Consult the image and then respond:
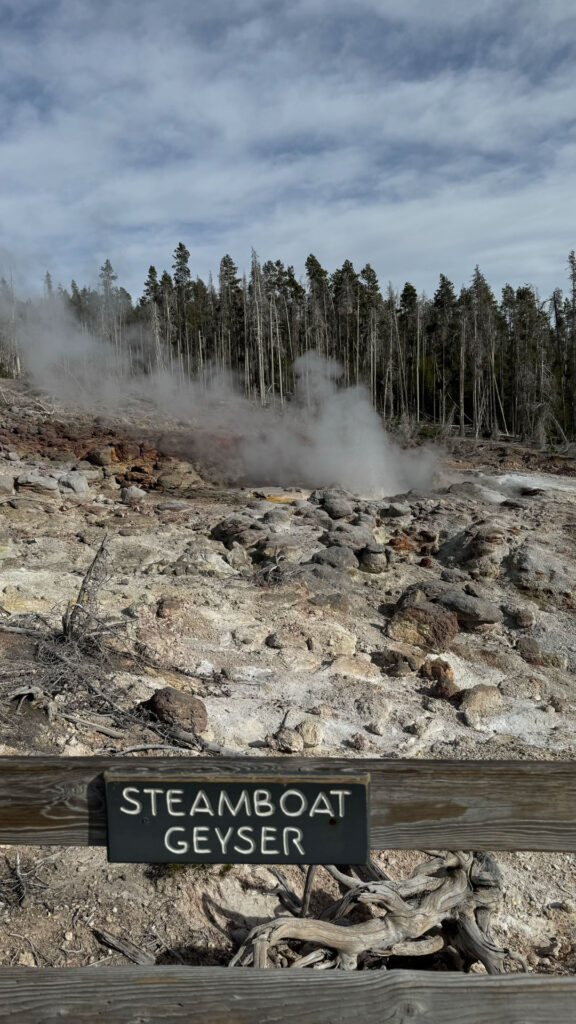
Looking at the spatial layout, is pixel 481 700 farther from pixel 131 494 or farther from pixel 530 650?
pixel 131 494

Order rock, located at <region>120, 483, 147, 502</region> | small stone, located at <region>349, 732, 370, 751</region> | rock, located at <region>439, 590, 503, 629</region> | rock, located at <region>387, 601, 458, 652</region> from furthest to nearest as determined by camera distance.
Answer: rock, located at <region>120, 483, 147, 502</region> < rock, located at <region>439, 590, 503, 629</region> < rock, located at <region>387, 601, 458, 652</region> < small stone, located at <region>349, 732, 370, 751</region>

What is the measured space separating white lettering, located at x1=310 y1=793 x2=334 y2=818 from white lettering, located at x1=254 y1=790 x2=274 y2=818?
9cm

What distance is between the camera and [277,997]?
1411 millimetres

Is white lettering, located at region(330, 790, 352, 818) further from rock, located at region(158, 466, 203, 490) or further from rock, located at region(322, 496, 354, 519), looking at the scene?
rock, located at region(158, 466, 203, 490)

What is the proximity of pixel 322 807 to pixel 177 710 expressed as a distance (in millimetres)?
3024

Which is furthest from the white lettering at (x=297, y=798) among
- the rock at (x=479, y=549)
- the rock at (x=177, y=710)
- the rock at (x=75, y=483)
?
the rock at (x=75, y=483)

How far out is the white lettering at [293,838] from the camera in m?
1.52

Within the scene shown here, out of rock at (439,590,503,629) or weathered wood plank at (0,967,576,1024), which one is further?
rock at (439,590,503,629)

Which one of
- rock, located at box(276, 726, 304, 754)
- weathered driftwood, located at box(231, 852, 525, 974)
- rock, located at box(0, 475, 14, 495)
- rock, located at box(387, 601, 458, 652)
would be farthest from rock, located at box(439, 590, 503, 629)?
rock, located at box(0, 475, 14, 495)

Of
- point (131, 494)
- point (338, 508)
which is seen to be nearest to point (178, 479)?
point (131, 494)

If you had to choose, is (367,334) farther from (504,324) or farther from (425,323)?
(504,324)

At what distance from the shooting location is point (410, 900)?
2.51 meters

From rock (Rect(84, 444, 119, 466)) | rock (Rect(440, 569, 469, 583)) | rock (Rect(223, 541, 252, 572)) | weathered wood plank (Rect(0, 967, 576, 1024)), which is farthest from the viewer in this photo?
rock (Rect(84, 444, 119, 466))

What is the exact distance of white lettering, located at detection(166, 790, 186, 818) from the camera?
1509 millimetres
